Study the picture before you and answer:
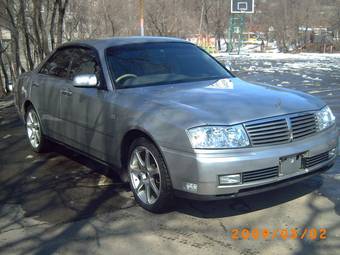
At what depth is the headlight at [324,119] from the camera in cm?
435

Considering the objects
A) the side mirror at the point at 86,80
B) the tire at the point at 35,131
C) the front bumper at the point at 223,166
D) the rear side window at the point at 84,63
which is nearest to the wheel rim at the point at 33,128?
the tire at the point at 35,131

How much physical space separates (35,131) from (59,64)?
3.64 ft

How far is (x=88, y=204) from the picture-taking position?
4.60m

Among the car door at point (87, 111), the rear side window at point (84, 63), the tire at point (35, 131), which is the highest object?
the rear side window at point (84, 63)

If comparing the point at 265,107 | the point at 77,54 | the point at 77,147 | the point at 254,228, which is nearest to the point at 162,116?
the point at 265,107

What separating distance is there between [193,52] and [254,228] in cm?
252

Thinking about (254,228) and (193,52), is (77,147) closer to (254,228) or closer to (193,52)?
(193,52)

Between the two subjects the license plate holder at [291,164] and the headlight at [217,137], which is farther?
the license plate holder at [291,164]

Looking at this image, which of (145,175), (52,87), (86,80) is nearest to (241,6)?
(52,87)

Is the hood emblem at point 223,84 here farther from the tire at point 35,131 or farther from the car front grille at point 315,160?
the tire at point 35,131

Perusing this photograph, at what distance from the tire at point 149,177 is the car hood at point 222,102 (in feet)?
1.26

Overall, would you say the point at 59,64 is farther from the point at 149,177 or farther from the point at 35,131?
the point at 149,177

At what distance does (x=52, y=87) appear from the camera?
5.96 meters

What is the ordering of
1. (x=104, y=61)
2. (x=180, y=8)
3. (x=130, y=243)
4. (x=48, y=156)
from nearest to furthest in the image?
(x=130, y=243), (x=104, y=61), (x=48, y=156), (x=180, y=8)
